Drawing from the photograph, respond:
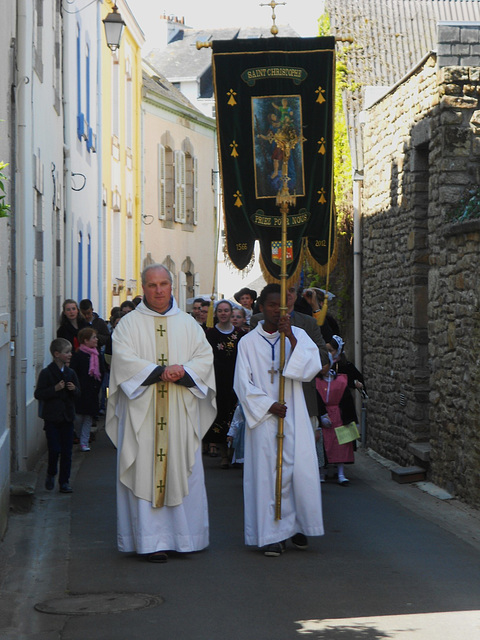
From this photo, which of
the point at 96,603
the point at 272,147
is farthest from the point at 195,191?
the point at 96,603

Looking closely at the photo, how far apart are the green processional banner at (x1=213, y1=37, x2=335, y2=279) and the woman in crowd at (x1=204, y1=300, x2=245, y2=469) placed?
3.96 feet

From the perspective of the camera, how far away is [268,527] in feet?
27.4

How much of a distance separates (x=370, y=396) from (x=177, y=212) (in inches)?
694

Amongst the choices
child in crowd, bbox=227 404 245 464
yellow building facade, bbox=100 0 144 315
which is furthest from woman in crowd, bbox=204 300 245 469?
yellow building facade, bbox=100 0 144 315

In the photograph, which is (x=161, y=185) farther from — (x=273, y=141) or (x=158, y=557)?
(x=158, y=557)

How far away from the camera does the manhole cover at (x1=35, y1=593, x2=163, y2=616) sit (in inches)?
265

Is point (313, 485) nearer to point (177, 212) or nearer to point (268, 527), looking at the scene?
point (268, 527)

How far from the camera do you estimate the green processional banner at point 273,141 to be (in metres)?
14.3

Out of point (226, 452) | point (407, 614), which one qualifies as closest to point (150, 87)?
point (226, 452)

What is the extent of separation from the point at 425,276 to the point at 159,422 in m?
6.01

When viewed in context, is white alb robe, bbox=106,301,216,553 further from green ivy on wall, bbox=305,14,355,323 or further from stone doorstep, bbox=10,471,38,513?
green ivy on wall, bbox=305,14,355,323

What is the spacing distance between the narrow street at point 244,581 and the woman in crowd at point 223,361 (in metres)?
2.81

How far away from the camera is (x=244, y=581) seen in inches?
291

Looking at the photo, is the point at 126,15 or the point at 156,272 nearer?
the point at 156,272
